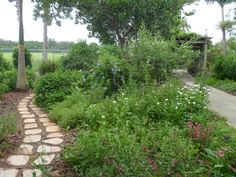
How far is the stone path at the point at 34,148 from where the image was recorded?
3.49 meters

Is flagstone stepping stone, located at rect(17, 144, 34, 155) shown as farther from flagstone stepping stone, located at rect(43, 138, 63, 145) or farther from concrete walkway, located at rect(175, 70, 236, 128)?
concrete walkway, located at rect(175, 70, 236, 128)

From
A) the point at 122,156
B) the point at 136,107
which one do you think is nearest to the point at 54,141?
the point at 136,107

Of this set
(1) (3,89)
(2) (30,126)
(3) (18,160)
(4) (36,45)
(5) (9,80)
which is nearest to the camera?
(3) (18,160)

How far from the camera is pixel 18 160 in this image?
3.79 meters

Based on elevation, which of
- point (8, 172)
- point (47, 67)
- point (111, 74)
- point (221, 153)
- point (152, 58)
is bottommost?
point (8, 172)

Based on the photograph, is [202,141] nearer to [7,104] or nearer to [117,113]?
[117,113]

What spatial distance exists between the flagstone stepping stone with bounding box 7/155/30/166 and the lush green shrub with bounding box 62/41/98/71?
6.66 m

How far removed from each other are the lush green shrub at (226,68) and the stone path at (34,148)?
911 cm

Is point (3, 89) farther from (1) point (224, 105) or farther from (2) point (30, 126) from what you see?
(1) point (224, 105)

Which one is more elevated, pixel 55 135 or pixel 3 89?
pixel 3 89

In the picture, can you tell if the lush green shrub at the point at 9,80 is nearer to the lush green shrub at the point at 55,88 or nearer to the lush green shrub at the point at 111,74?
the lush green shrub at the point at 55,88

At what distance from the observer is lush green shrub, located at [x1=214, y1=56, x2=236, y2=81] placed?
12.9 meters

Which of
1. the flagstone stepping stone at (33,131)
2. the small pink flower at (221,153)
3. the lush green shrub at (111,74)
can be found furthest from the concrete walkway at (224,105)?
the flagstone stepping stone at (33,131)

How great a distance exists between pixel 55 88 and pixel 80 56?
3795 millimetres
